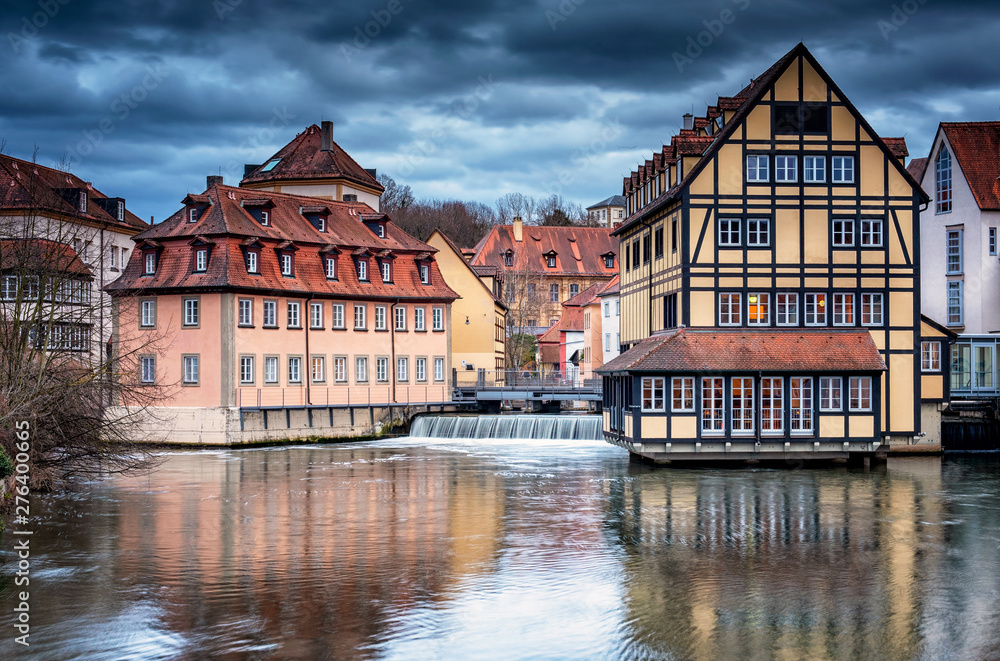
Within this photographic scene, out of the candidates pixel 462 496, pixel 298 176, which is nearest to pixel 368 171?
pixel 298 176

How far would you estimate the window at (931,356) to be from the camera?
39.9 m

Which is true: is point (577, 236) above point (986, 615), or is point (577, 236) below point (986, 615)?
above

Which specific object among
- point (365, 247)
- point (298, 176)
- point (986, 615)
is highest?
point (298, 176)

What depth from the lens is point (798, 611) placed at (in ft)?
53.1

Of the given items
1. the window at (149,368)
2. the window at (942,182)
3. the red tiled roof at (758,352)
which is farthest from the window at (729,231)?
the window at (149,368)

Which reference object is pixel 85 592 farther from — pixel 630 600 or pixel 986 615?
pixel 986 615

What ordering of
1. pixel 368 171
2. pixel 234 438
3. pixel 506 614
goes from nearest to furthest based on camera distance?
1. pixel 506 614
2. pixel 234 438
3. pixel 368 171

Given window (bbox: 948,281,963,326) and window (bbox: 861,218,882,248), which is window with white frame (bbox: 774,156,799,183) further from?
window (bbox: 948,281,963,326)

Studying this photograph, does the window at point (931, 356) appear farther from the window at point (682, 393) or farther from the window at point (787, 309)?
the window at point (682, 393)

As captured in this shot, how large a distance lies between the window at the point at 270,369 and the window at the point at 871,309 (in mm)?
25263

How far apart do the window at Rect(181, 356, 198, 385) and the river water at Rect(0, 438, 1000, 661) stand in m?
14.2

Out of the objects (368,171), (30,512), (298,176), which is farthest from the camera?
(368,171)

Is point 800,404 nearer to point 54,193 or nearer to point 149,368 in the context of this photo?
point 149,368

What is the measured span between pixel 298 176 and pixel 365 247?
1191 centimetres
